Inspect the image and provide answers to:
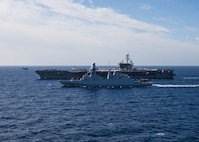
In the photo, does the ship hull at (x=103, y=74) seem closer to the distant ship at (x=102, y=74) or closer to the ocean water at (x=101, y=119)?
the distant ship at (x=102, y=74)

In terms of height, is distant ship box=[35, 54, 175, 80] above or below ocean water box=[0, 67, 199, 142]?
above

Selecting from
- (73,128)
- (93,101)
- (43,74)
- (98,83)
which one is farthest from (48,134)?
(43,74)

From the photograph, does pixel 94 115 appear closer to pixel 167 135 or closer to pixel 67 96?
pixel 167 135

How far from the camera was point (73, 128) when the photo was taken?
2130 inches

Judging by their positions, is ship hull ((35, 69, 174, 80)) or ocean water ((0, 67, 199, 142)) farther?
ship hull ((35, 69, 174, 80))

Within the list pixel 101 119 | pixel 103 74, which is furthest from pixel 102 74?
pixel 101 119

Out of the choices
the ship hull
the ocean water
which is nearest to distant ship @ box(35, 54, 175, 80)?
the ship hull

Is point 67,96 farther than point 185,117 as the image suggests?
Yes

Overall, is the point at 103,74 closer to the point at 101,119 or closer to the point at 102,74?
the point at 102,74

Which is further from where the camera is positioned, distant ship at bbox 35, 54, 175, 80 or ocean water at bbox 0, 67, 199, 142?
distant ship at bbox 35, 54, 175, 80

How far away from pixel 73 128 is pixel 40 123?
23.3ft

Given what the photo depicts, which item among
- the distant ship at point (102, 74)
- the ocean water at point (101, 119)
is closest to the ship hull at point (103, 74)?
the distant ship at point (102, 74)

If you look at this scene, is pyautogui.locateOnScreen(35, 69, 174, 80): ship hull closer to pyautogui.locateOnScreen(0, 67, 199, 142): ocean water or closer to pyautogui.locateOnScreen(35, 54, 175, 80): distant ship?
pyautogui.locateOnScreen(35, 54, 175, 80): distant ship

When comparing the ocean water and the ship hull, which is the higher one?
the ship hull
